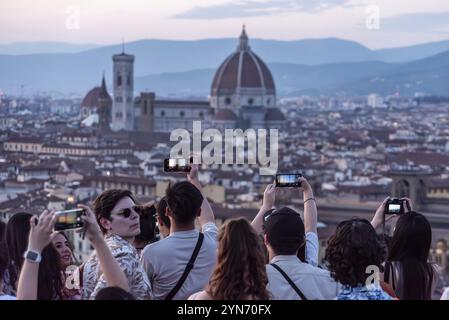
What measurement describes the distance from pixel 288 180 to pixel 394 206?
30 centimetres

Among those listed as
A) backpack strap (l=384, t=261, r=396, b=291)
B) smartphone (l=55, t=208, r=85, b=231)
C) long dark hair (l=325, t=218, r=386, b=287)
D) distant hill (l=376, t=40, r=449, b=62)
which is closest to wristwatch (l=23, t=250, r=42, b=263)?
smartphone (l=55, t=208, r=85, b=231)

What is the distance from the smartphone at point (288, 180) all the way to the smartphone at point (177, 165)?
27 centimetres

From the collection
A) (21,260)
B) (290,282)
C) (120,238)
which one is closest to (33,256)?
(21,260)

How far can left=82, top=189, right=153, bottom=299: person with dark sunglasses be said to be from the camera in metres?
2.82

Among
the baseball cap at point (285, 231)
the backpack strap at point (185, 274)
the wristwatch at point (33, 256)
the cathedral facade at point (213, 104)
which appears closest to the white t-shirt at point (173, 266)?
the backpack strap at point (185, 274)

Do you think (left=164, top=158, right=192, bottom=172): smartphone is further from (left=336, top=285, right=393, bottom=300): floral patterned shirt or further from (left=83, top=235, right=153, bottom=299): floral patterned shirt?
(left=336, top=285, right=393, bottom=300): floral patterned shirt

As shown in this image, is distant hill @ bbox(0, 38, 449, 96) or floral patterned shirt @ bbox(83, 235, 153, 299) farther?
distant hill @ bbox(0, 38, 449, 96)

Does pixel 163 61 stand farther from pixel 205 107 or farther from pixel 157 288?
pixel 157 288

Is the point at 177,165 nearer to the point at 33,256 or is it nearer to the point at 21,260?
the point at 21,260

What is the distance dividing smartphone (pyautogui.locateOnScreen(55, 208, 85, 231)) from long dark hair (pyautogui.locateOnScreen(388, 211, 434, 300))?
0.86 metres

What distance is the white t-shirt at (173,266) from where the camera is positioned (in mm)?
2926

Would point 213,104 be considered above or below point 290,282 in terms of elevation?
above

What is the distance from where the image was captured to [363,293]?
267 cm
